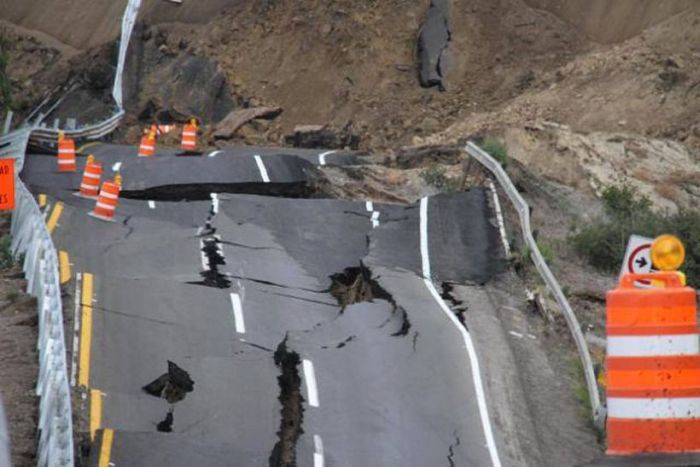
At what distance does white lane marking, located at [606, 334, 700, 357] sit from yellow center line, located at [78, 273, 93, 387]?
36.1 feet

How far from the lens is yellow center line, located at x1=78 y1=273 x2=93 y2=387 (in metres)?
16.5

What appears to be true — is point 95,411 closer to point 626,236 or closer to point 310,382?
point 310,382

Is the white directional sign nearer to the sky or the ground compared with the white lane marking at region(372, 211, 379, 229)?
nearer to the ground

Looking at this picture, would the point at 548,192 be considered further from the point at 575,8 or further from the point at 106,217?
the point at 575,8

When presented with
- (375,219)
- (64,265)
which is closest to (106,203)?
(64,265)

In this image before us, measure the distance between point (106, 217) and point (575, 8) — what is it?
20190 millimetres

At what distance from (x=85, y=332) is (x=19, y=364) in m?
1.86

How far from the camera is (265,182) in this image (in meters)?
27.6

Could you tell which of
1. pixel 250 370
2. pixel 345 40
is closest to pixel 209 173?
pixel 250 370

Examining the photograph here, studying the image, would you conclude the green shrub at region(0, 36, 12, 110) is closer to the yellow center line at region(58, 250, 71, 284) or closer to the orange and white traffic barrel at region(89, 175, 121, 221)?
the orange and white traffic barrel at region(89, 175, 121, 221)

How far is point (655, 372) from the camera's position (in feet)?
19.3

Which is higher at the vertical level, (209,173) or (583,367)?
(209,173)

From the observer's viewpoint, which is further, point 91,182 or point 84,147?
point 84,147

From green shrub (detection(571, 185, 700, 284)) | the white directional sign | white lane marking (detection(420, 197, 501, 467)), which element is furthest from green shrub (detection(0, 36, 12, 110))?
the white directional sign
